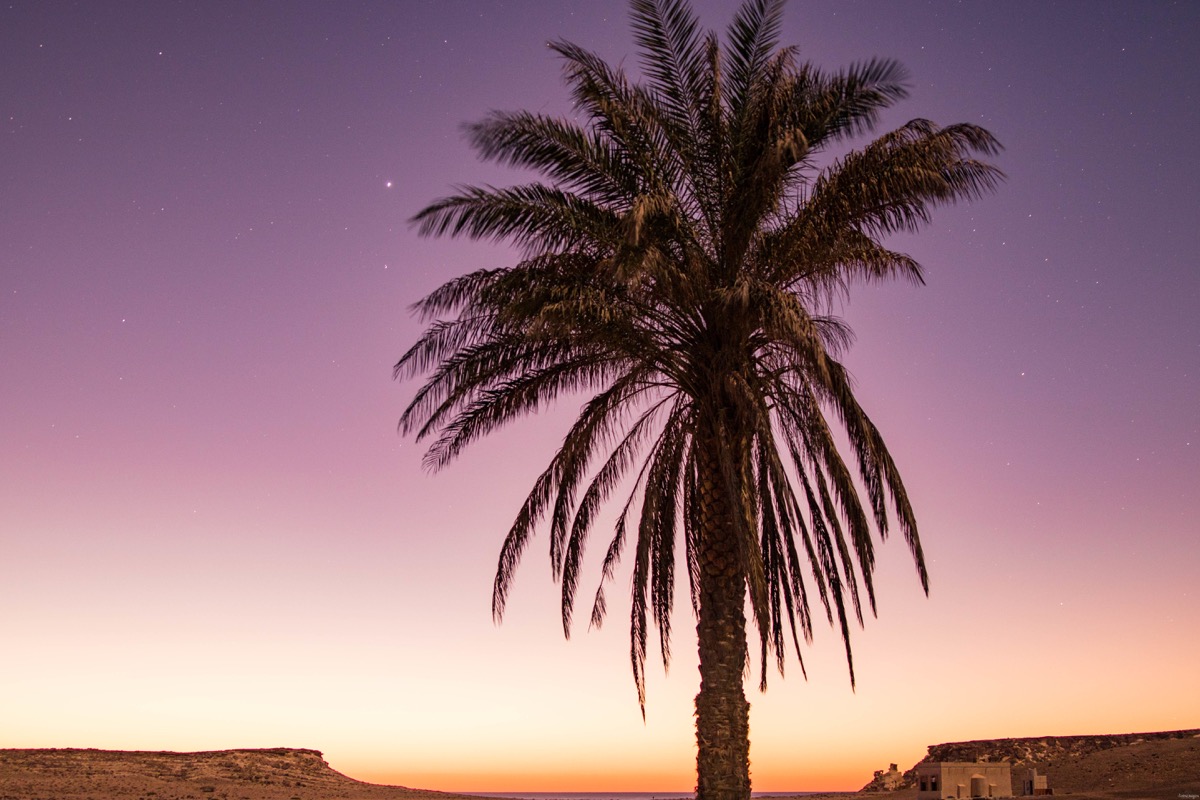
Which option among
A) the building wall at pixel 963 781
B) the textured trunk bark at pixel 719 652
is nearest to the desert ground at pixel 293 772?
the building wall at pixel 963 781

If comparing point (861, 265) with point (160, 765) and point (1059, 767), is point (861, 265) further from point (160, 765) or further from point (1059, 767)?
point (160, 765)

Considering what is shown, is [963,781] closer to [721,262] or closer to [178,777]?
[721,262]

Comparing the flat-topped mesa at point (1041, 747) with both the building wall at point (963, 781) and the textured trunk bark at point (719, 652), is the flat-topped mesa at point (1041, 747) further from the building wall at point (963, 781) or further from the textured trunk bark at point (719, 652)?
the textured trunk bark at point (719, 652)

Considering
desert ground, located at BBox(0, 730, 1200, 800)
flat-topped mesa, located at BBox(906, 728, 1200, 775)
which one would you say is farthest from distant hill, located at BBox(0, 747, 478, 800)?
flat-topped mesa, located at BBox(906, 728, 1200, 775)

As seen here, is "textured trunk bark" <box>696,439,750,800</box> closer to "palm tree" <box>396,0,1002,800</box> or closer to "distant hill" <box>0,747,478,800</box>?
"palm tree" <box>396,0,1002,800</box>

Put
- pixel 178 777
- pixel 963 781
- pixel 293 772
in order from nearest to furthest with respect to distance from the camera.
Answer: pixel 963 781, pixel 178 777, pixel 293 772

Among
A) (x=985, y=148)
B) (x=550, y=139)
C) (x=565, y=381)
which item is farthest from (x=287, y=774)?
(x=985, y=148)

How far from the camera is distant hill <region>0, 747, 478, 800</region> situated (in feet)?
98.3

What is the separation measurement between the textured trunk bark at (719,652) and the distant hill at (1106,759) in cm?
1412

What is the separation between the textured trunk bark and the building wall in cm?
1100

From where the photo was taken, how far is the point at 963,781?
74.3ft

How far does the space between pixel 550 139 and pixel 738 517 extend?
18.2ft

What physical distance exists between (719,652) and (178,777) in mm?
28398

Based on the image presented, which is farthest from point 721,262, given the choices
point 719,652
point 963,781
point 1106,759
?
point 1106,759
